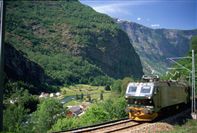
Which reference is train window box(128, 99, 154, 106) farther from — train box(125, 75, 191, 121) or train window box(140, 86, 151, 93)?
train window box(140, 86, 151, 93)

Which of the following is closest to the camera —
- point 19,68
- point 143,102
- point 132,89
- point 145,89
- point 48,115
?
point 143,102

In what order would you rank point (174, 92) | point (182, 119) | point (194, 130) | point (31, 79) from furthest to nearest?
point (31, 79)
point (174, 92)
point (182, 119)
point (194, 130)

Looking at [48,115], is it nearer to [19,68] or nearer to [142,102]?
[142,102]

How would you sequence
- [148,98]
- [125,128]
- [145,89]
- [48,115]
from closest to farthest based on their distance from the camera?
[125,128] → [148,98] → [145,89] → [48,115]

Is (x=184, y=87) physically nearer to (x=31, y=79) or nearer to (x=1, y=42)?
(x=1, y=42)

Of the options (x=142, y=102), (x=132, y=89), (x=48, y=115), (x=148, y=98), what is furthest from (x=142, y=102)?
(x=48, y=115)

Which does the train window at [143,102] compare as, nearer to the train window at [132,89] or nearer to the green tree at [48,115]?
the train window at [132,89]

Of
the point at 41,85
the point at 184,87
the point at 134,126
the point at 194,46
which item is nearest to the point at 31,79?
the point at 41,85

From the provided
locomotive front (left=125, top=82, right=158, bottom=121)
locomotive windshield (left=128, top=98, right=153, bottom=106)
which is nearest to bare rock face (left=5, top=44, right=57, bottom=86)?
locomotive front (left=125, top=82, right=158, bottom=121)

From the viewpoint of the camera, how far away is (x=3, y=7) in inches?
434

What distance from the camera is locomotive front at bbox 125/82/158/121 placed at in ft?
73.1

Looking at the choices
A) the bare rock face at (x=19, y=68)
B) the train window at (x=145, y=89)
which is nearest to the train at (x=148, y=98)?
the train window at (x=145, y=89)

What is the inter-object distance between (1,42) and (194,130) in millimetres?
11233

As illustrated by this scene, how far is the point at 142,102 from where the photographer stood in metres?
22.8
